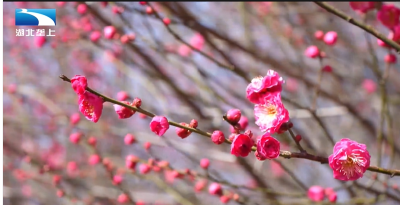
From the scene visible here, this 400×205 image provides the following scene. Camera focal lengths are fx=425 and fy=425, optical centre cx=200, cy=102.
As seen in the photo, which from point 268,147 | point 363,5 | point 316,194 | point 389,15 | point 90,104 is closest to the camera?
point 268,147

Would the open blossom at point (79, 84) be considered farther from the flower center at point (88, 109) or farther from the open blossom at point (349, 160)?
the open blossom at point (349, 160)

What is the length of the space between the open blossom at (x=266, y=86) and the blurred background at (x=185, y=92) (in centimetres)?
84

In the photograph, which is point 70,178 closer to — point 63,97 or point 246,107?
point 63,97

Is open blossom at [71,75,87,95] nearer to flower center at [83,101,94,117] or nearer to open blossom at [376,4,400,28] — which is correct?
flower center at [83,101,94,117]

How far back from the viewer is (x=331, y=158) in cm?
112

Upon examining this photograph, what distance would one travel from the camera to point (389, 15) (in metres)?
1.86

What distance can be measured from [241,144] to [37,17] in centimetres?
199

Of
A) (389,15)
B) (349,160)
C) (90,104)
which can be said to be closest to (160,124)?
(90,104)

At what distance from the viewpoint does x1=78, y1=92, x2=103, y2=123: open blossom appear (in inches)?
46.1

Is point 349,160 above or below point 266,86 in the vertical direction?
below

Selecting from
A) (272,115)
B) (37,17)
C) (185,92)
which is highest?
(37,17)

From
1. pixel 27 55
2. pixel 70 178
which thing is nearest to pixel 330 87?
pixel 70 178

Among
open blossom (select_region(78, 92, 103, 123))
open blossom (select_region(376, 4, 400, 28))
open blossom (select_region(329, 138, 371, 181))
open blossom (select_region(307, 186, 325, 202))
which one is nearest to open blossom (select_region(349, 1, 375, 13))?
open blossom (select_region(376, 4, 400, 28))

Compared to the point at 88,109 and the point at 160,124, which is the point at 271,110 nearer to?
the point at 160,124
